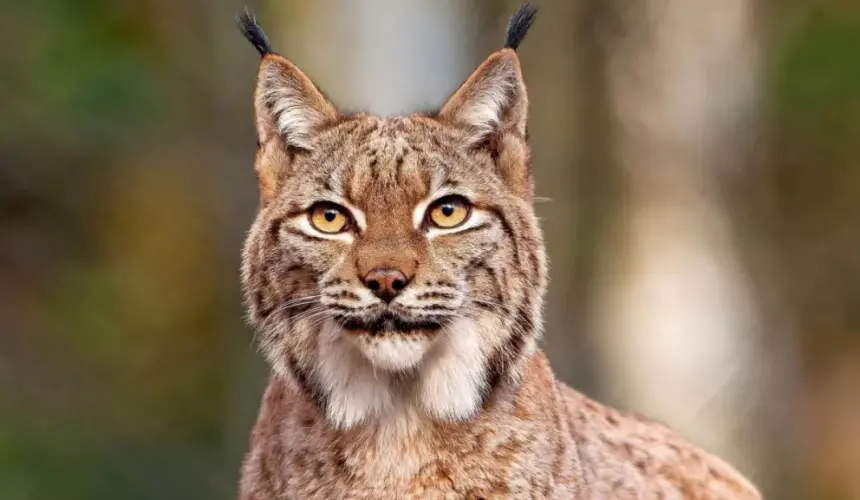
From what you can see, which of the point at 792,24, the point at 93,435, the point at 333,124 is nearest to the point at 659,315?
the point at 792,24

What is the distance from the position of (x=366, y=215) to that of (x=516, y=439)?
2.70 feet

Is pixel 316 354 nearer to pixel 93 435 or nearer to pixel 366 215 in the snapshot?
pixel 366 215

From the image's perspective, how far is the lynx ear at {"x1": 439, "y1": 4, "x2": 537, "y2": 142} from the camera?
322 centimetres

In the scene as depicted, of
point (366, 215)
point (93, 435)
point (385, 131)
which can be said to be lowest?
point (93, 435)

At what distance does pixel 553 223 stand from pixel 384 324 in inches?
202

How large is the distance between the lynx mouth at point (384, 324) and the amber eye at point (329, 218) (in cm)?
30

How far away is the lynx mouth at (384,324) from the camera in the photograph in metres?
2.92

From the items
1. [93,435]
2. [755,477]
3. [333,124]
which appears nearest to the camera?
[333,124]

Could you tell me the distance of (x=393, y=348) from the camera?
296 centimetres

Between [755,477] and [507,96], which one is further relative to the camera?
[755,477]

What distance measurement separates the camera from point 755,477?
790 centimetres

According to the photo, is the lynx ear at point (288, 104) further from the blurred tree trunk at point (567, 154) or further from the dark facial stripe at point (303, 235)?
the blurred tree trunk at point (567, 154)

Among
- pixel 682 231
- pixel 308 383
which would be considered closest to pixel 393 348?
pixel 308 383

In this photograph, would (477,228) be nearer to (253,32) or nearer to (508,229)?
(508,229)
